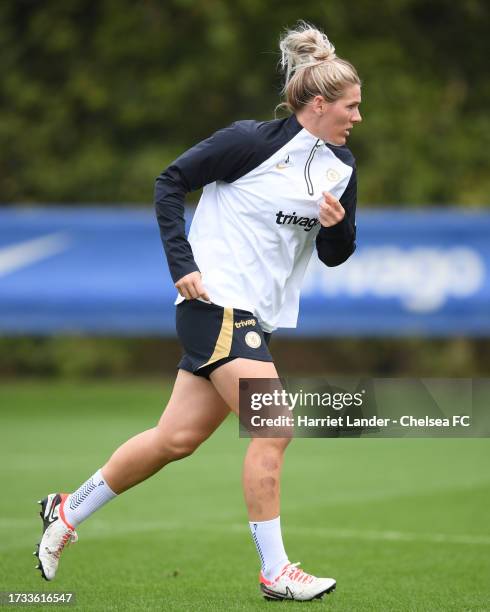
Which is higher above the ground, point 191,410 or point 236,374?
point 236,374

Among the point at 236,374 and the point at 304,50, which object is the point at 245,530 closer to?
the point at 236,374

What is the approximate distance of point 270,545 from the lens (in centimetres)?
516

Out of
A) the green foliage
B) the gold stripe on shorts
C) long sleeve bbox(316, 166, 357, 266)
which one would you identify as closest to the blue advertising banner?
the green foliage

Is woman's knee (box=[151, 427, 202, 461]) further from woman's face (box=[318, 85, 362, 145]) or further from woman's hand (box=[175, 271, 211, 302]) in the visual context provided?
woman's face (box=[318, 85, 362, 145])

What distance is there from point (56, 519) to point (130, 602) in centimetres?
53

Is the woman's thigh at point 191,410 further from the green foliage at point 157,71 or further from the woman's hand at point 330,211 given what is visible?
the green foliage at point 157,71

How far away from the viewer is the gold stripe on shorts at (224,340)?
513 centimetres

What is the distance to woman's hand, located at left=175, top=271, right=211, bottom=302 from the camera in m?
5.08

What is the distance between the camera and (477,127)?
20.9 metres

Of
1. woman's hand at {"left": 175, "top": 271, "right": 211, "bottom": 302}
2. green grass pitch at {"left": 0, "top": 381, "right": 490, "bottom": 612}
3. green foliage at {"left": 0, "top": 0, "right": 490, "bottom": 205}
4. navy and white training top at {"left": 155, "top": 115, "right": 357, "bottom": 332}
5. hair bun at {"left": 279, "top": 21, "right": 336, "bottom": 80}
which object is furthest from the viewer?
green foliage at {"left": 0, "top": 0, "right": 490, "bottom": 205}

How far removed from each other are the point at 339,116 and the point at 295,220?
49cm

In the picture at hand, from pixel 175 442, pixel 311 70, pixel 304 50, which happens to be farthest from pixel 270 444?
pixel 304 50

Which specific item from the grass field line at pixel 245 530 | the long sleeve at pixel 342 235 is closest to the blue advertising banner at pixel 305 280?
the grass field line at pixel 245 530

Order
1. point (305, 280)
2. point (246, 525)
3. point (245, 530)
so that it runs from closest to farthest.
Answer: point (245, 530), point (246, 525), point (305, 280)
